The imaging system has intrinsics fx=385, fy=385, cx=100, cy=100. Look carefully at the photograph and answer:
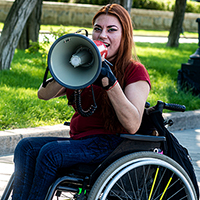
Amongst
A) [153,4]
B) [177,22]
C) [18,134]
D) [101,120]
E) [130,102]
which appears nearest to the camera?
[130,102]

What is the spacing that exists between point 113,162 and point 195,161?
8.25 ft

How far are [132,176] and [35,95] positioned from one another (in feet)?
11.8

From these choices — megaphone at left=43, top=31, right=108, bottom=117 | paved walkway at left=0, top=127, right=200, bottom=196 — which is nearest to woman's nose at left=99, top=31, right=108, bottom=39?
megaphone at left=43, top=31, right=108, bottom=117

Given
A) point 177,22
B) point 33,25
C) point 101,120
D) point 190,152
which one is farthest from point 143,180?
point 177,22

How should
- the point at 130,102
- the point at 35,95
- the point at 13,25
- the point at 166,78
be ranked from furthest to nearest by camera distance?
the point at 166,78, the point at 13,25, the point at 35,95, the point at 130,102

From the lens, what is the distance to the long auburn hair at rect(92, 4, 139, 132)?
2340 mm

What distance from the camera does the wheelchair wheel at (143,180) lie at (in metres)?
2.09

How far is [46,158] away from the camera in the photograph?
2129 millimetres

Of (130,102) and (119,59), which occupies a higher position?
(119,59)

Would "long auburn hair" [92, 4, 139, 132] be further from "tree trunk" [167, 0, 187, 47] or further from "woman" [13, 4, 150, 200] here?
"tree trunk" [167, 0, 187, 47]

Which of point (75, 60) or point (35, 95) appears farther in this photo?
point (35, 95)

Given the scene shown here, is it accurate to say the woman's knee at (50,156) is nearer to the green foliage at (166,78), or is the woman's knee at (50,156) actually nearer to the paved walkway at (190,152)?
the paved walkway at (190,152)

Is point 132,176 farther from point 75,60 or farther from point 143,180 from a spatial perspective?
point 75,60

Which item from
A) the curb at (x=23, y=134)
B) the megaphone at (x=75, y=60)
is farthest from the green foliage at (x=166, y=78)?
the megaphone at (x=75, y=60)
